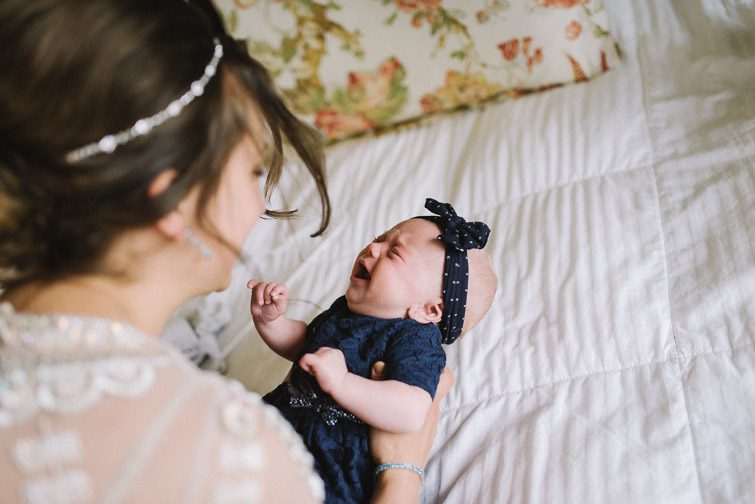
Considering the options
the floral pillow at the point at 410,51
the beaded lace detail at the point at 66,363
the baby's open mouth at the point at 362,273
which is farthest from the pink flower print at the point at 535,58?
the beaded lace detail at the point at 66,363

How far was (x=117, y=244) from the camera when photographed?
0.75 metres

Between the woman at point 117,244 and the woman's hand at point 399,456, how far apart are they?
241mm

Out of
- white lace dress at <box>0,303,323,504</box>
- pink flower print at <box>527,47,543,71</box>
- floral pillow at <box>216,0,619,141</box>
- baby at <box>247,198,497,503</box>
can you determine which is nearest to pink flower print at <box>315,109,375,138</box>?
floral pillow at <box>216,0,619,141</box>

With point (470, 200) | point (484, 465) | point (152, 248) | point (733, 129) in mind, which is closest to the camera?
point (152, 248)

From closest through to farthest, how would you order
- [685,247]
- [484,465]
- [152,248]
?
[152,248] → [484,465] → [685,247]

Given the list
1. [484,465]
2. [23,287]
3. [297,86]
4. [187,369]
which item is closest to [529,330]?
[484,465]

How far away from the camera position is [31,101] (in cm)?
67

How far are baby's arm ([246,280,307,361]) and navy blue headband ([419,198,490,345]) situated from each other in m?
0.23

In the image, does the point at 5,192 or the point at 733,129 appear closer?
the point at 5,192

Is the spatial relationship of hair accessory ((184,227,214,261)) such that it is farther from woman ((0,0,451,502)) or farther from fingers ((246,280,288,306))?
fingers ((246,280,288,306))

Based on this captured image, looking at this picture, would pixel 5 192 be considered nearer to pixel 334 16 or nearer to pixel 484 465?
pixel 484 465

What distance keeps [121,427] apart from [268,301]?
475 millimetres

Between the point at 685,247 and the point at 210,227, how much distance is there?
2.41ft

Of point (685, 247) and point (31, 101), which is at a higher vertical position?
point (31, 101)
